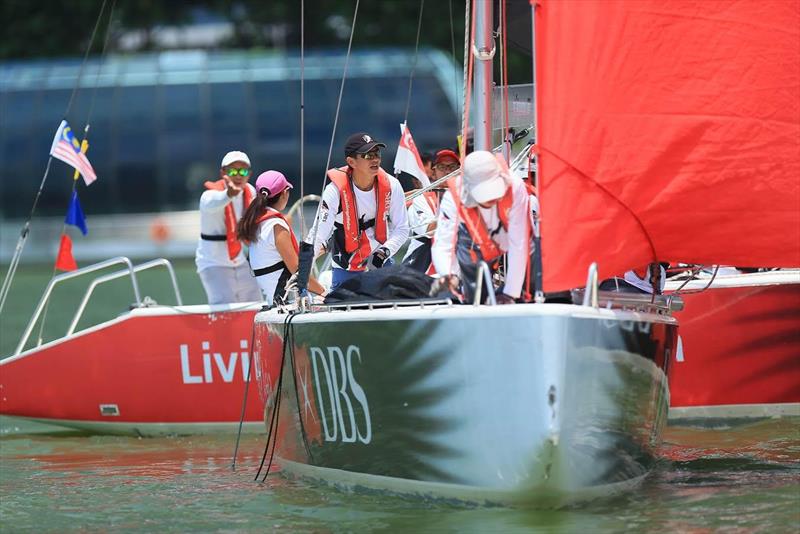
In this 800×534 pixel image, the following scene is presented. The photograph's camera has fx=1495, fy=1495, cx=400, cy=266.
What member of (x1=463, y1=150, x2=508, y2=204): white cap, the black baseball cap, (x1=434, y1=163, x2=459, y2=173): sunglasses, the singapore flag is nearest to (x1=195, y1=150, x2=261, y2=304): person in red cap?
the singapore flag

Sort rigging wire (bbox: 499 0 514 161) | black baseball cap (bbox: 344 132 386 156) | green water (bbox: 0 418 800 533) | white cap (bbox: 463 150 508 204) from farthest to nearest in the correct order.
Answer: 1. black baseball cap (bbox: 344 132 386 156)
2. rigging wire (bbox: 499 0 514 161)
3. white cap (bbox: 463 150 508 204)
4. green water (bbox: 0 418 800 533)

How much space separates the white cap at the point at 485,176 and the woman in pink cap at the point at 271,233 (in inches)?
93.1

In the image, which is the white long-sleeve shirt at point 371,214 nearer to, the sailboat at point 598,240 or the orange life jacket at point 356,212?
the orange life jacket at point 356,212

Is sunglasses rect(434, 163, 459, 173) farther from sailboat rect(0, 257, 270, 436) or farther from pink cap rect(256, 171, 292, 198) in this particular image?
sailboat rect(0, 257, 270, 436)

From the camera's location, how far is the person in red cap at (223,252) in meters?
10.6

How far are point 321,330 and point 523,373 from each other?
1205 mm

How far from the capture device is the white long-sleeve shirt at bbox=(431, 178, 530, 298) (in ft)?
22.7

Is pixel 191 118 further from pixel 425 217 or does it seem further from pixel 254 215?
pixel 254 215

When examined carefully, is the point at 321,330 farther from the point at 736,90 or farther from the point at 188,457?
the point at 188,457

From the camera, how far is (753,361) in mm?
10180

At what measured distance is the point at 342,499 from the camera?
7.36m

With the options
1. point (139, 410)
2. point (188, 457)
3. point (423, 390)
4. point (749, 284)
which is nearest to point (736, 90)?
point (423, 390)

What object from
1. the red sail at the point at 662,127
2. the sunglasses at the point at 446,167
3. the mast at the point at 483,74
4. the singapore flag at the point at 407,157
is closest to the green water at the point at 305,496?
the red sail at the point at 662,127

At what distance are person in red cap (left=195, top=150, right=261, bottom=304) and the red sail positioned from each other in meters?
4.16
